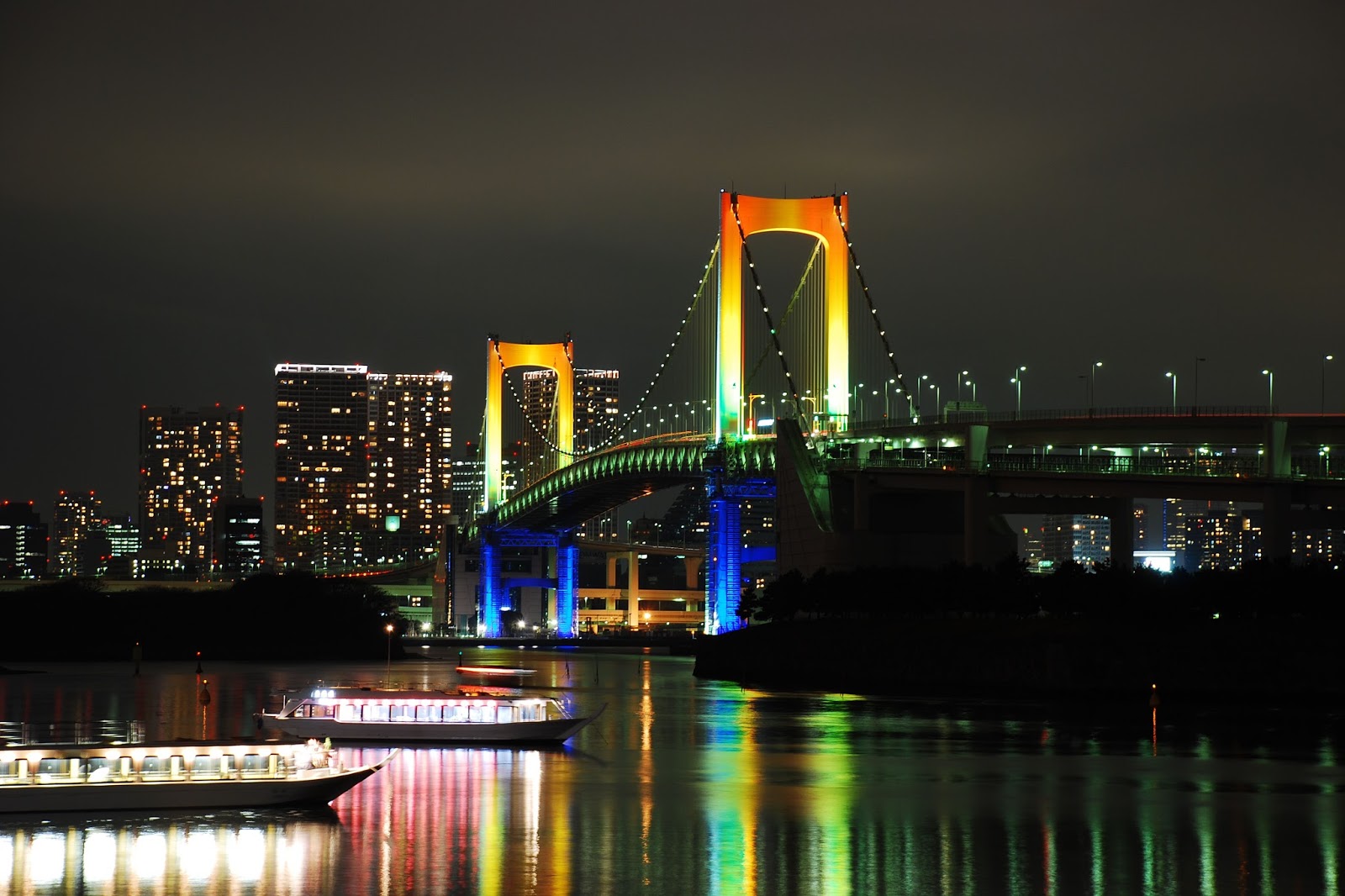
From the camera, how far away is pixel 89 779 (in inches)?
1145

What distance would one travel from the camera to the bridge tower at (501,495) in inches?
5074

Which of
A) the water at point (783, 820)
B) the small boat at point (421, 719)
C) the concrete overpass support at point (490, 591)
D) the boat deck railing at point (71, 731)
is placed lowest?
the water at point (783, 820)

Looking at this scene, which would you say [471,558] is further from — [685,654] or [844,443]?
[844,443]

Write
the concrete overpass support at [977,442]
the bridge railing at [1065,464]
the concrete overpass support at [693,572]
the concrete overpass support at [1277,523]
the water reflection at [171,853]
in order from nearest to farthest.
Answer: the water reflection at [171,853], the concrete overpass support at [1277,523], the bridge railing at [1065,464], the concrete overpass support at [977,442], the concrete overpass support at [693,572]

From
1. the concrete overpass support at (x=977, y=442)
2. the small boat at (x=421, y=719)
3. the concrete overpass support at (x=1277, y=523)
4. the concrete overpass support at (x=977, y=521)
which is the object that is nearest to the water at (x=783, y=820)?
the small boat at (x=421, y=719)

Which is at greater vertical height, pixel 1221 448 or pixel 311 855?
pixel 1221 448

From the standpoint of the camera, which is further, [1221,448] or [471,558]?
[471,558]

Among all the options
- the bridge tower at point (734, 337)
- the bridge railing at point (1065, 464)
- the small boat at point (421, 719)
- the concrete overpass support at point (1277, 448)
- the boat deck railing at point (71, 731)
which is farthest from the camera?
the bridge tower at point (734, 337)

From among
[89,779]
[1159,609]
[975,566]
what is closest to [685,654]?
[975,566]

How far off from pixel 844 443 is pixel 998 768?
132 feet

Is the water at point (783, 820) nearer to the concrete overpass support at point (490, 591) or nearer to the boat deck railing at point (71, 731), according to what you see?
the boat deck railing at point (71, 731)

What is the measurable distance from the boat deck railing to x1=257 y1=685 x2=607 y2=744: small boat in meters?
3.31

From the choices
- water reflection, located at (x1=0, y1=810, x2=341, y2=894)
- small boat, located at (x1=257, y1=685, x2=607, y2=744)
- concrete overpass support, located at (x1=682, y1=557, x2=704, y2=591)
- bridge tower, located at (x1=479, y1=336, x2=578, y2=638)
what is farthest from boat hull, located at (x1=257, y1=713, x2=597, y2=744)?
concrete overpass support, located at (x1=682, y1=557, x2=704, y2=591)

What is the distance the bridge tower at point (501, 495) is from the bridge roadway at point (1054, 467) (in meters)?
46.5
